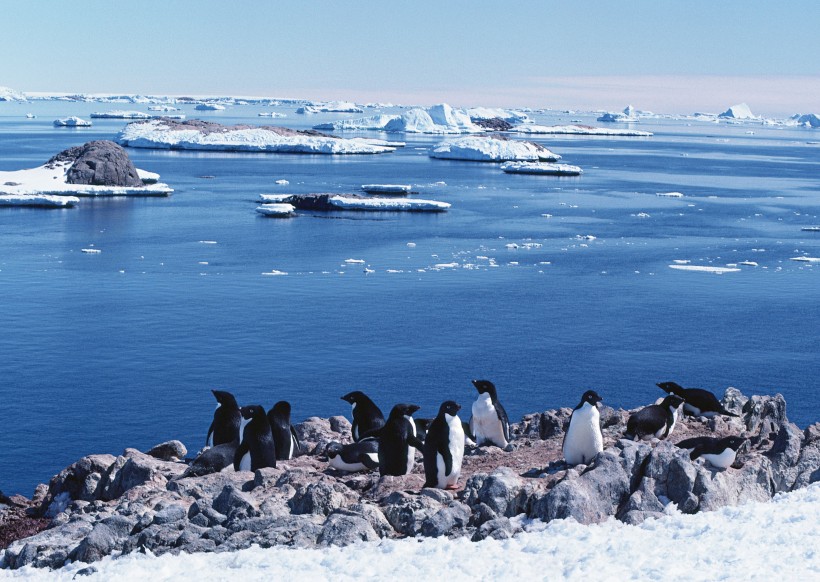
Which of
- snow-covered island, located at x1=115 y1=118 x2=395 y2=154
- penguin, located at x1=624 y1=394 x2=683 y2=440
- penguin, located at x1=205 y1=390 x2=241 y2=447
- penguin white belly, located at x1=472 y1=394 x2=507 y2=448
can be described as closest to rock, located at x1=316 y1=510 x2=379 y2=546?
penguin white belly, located at x1=472 y1=394 x2=507 y2=448

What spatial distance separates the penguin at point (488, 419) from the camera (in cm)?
1505

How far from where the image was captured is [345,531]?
1027 cm

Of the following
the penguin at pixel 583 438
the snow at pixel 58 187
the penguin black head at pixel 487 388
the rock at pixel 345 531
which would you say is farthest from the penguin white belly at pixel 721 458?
the snow at pixel 58 187

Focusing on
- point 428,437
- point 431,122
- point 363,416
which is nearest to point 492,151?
point 431,122

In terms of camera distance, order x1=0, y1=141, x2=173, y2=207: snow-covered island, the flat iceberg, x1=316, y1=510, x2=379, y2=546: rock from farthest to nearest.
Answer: the flat iceberg
x1=0, y1=141, x2=173, y2=207: snow-covered island
x1=316, y1=510, x2=379, y2=546: rock

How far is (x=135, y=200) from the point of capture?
234ft

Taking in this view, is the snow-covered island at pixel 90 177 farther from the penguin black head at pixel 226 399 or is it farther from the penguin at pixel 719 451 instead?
the penguin at pixel 719 451

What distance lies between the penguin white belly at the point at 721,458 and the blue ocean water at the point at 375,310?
41.1 feet

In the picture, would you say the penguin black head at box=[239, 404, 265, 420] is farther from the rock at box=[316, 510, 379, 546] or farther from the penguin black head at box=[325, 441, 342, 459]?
the rock at box=[316, 510, 379, 546]

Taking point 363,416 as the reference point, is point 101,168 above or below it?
above

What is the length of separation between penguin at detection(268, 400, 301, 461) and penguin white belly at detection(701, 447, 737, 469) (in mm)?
6072

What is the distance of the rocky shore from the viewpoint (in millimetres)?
10359

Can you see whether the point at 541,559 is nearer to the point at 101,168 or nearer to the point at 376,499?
the point at 376,499

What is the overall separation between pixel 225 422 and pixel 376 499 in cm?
458
